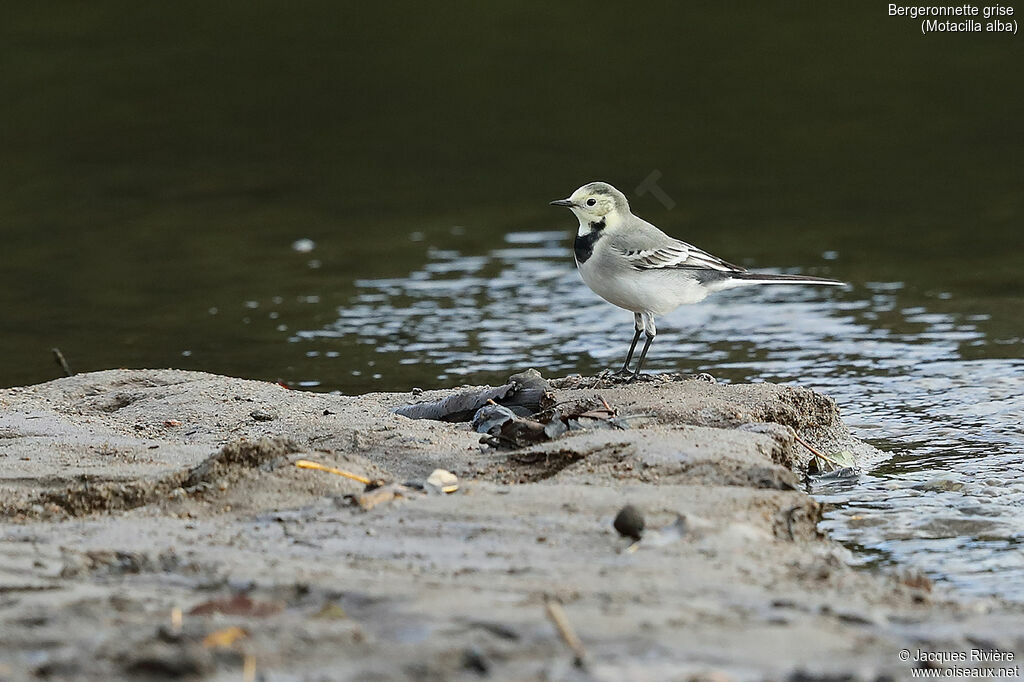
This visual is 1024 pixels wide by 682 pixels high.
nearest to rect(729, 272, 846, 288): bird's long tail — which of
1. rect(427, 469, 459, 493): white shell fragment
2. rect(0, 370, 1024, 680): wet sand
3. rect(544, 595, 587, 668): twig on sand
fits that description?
rect(0, 370, 1024, 680): wet sand

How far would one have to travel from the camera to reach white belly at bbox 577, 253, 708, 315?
645 centimetres

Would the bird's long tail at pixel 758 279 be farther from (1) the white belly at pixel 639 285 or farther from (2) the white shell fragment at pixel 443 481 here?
(2) the white shell fragment at pixel 443 481

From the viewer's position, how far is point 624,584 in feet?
11.7

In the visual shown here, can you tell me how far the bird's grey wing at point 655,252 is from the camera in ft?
21.2

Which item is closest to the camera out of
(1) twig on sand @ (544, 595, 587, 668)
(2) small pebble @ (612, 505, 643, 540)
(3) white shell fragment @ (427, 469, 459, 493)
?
(1) twig on sand @ (544, 595, 587, 668)

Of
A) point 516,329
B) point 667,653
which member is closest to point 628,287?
point 516,329

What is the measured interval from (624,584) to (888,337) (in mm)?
5005

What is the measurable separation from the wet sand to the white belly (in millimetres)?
692

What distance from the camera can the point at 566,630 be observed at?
3143mm

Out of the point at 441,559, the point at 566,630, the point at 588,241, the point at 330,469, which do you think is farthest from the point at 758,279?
the point at 566,630

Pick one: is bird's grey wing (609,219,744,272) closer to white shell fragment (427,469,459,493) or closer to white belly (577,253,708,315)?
white belly (577,253,708,315)

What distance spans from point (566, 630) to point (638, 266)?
11.4 feet

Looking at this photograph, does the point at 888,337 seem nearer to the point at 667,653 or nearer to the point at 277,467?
the point at 277,467

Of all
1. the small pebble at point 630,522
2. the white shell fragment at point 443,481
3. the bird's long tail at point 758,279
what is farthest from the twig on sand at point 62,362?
the small pebble at point 630,522
